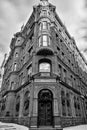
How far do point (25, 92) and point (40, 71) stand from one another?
4422 millimetres

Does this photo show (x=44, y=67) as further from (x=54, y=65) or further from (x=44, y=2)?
(x=44, y=2)

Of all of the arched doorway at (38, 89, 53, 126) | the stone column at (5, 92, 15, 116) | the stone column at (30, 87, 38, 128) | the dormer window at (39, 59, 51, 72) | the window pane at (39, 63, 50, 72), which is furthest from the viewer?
the stone column at (5, 92, 15, 116)

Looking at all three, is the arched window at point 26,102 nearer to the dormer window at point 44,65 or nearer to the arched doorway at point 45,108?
the arched doorway at point 45,108

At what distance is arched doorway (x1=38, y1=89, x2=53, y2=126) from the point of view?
14.0 metres

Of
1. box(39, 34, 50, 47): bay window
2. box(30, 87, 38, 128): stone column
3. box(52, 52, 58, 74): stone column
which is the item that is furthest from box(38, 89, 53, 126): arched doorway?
box(39, 34, 50, 47): bay window

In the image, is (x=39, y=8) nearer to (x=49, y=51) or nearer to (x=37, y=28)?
(x=37, y=28)

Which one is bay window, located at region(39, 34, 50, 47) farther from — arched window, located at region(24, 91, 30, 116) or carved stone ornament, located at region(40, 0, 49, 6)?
carved stone ornament, located at region(40, 0, 49, 6)

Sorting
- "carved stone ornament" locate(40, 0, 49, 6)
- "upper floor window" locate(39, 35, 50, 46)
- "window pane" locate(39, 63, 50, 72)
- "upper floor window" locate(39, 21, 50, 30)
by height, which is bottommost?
"window pane" locate(39, 63, 50, 72)

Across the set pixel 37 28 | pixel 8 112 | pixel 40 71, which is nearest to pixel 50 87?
pixel 40 71

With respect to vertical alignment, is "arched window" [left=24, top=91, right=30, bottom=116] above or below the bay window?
below

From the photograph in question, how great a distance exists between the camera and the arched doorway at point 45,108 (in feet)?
45.8

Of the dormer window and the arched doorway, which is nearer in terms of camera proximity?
the arched doorway

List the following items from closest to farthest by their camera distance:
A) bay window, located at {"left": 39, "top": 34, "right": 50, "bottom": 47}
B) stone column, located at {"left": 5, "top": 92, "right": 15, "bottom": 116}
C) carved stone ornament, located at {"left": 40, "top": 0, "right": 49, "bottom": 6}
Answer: bay window, located at {"left": 39, "top": 34, "right": 50, "bottom": 47} → stone column, located at {"left": 5, "top": 92, "right": 15, "bottom": 116} → carved stone ornament, located at {"left": 40, "top": 0, "right": 49, "bottom": 6}

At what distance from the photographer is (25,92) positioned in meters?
17.8
